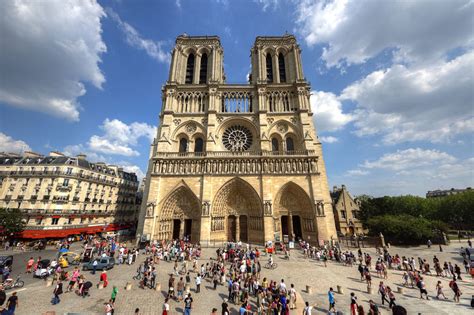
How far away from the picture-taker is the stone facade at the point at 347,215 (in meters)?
27.6

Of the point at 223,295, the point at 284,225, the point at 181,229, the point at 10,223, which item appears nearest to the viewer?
the point at 223,295

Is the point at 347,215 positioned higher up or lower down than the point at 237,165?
lower down

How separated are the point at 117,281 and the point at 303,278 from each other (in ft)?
32.9

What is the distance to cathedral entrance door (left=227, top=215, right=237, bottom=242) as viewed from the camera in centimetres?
2000

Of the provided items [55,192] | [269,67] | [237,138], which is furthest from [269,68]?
[55,192]

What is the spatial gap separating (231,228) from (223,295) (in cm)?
1134

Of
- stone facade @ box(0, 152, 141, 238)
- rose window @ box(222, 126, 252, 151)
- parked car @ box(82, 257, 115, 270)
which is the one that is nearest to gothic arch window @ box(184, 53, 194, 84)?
rose window @ box(222, 126, 252, 151)

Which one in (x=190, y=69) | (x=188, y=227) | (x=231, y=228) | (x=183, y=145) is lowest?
(x=231, y=228)

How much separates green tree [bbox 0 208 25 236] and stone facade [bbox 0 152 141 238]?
1754mm

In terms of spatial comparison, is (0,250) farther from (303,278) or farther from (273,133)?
(273,133)

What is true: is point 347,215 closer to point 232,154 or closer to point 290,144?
point 290,144

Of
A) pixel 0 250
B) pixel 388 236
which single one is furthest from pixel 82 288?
pixel 388 236

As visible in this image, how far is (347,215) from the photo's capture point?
1106 inches

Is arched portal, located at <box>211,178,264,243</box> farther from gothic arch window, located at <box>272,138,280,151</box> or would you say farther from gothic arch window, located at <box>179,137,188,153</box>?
gothic arch window, located at <box>179,137,188,153</box>
